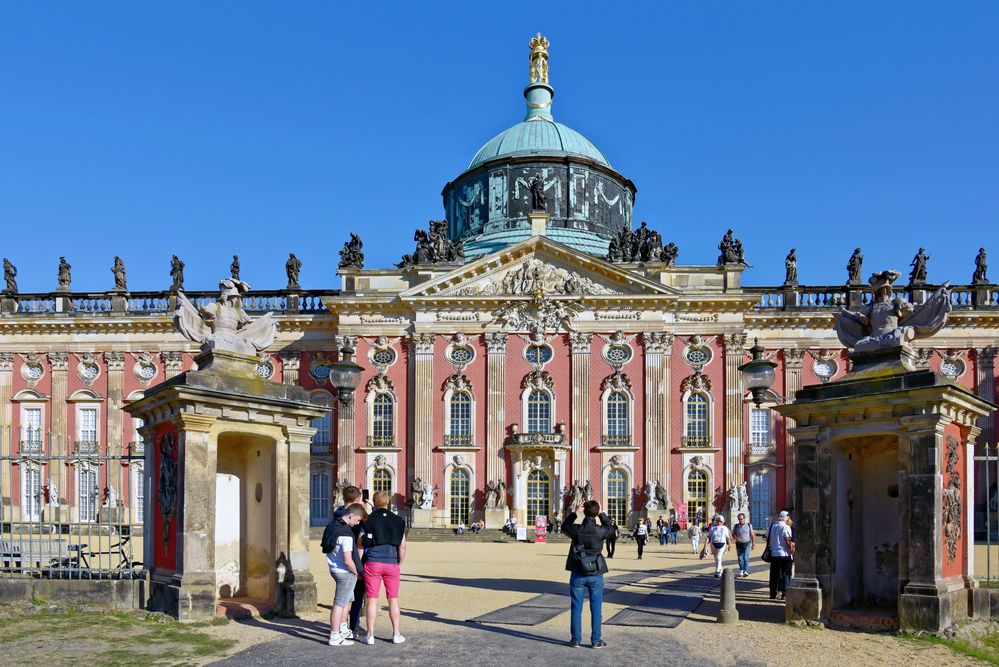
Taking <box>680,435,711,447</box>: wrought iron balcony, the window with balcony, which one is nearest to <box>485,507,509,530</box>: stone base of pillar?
<box>680,435,711,447</box>: wrought iron balcony

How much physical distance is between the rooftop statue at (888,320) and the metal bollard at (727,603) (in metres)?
3.87

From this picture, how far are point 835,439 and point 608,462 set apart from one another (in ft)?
93.6

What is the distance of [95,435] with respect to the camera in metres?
46.8

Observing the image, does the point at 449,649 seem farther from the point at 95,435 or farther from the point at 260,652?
the point at 95,435

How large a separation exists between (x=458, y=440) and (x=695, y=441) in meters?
10.1

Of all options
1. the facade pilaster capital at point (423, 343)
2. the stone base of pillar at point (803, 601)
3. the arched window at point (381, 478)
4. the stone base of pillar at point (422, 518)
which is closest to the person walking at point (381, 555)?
the stone base of pillar at point (803, 601)

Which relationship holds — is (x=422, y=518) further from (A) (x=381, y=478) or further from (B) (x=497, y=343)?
(B) (x=497, y=343)

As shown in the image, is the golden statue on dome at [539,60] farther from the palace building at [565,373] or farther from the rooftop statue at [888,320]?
the rooftop statue at [888,320]

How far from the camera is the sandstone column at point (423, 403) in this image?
43.5 m

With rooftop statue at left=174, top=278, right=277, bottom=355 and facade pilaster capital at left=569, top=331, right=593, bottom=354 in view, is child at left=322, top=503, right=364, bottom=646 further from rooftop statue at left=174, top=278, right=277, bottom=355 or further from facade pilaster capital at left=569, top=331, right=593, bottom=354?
facade pilaster capital at left=569, top=331, right=593, bottom=354

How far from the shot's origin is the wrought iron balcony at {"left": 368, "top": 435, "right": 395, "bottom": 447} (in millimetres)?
44250

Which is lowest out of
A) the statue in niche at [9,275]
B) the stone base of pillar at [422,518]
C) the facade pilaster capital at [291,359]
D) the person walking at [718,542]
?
the stone base of pillar at [422,518]

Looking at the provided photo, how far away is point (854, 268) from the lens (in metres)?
45.6

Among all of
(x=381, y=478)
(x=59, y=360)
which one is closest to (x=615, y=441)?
(x=381, y=478)
